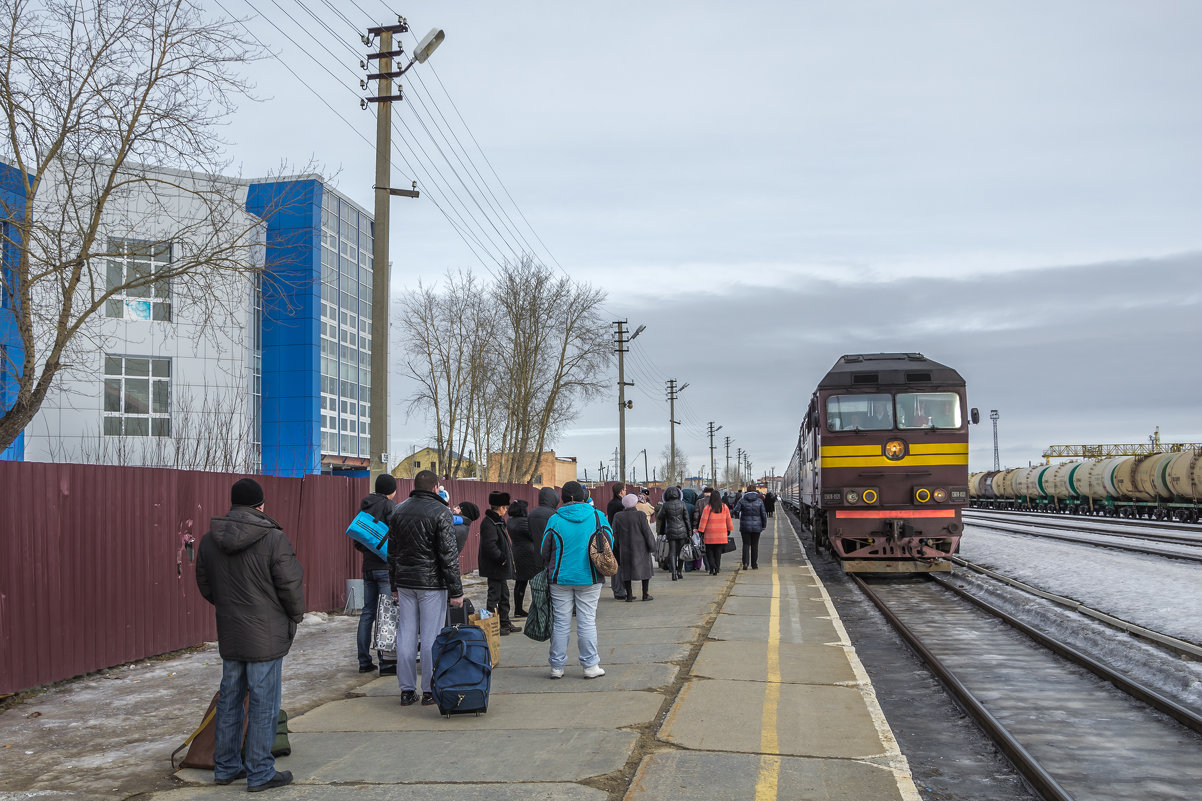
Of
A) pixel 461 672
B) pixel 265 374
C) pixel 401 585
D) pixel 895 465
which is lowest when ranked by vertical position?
pixel 461 672

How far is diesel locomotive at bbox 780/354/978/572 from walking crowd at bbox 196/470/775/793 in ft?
19.2

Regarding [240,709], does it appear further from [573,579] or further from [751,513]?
[751,513]

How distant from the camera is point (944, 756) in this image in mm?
6480

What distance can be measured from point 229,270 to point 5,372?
272 centimetres

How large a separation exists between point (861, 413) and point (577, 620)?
10966 mm

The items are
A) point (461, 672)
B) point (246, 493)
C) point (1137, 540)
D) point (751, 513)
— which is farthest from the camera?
point (1137, 540)

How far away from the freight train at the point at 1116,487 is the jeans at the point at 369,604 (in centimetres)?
3754

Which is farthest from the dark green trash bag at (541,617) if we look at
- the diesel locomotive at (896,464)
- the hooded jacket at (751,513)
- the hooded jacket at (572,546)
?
the hooded jacket at (751,513)

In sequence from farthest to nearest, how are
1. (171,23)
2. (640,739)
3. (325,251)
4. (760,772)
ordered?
(325,251) → (171,23) → (640,739) → (760,772)

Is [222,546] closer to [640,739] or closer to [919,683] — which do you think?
[640,739]

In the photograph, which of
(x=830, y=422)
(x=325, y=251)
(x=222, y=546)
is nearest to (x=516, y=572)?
(x=222, y=546)

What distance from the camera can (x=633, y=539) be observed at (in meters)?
13.8

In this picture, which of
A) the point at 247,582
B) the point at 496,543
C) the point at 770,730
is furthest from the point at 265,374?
the point at 770,730

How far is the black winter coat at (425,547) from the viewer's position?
750 centimetres
